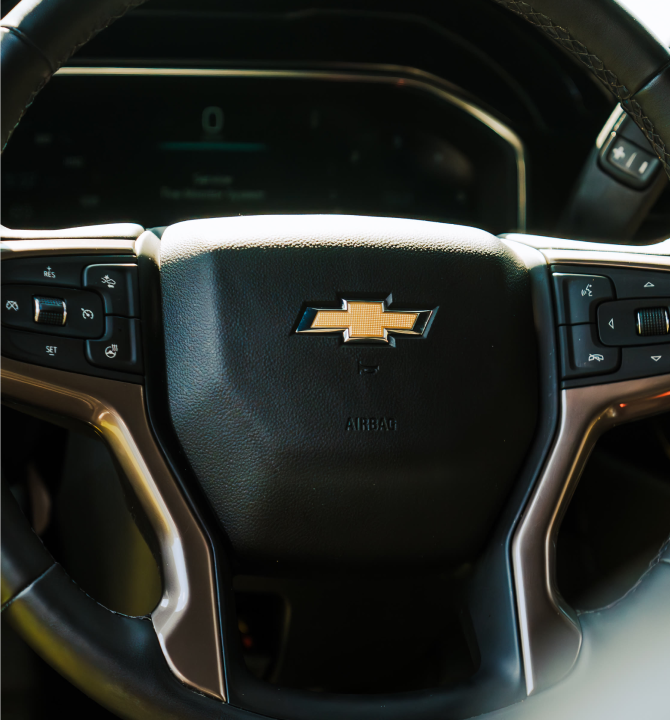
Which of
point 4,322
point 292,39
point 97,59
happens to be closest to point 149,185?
point 97,59

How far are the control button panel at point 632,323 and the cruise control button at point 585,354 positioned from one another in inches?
0.4

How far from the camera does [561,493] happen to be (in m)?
0.79

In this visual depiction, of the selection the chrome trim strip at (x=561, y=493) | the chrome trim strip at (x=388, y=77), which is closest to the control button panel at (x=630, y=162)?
the chrome trim strip at (x=388, y=77)

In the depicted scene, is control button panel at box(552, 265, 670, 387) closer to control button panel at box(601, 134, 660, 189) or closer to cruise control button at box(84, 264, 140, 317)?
cruise control button at box(84, 264, 140, 317)

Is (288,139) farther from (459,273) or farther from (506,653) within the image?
(506,653)

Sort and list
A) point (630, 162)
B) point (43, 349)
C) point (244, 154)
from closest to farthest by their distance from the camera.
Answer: point (43, 349), point (630, 162), point (244, 154)

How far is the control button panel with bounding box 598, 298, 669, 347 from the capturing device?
0.83m

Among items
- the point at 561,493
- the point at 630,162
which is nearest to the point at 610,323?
the point at 561,493

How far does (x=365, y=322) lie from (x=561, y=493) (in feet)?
0.90

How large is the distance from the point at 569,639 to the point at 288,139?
109cm

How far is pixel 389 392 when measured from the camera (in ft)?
2.47

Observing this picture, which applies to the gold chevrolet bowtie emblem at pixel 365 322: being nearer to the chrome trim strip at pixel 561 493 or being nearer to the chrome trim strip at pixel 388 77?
the chrome trim strip at pixel 561 493

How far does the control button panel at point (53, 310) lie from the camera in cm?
69

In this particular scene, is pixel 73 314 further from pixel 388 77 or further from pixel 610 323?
pixel 388 77
